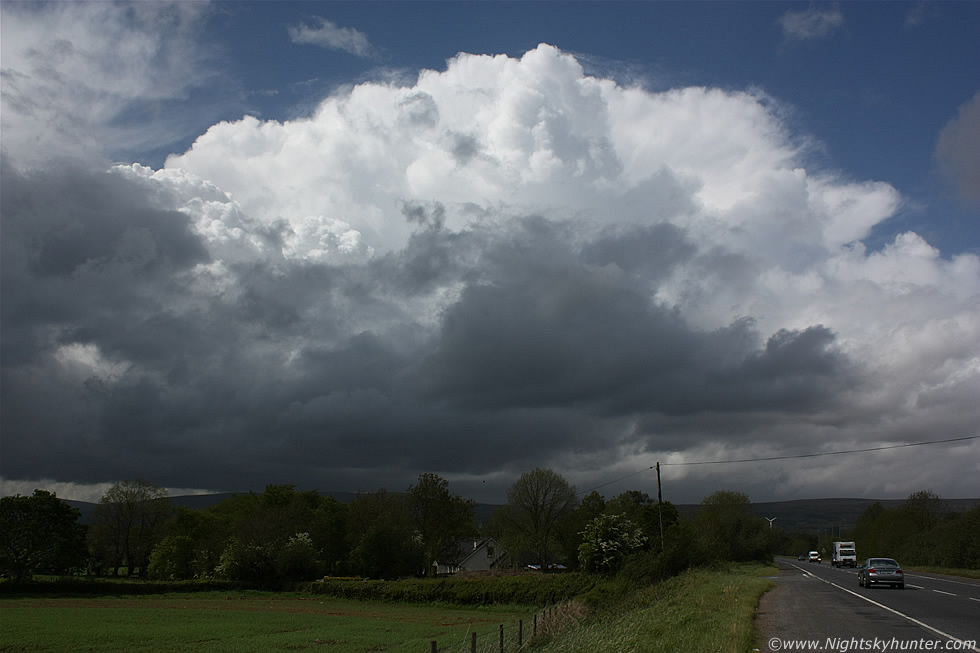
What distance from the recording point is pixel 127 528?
384 ft

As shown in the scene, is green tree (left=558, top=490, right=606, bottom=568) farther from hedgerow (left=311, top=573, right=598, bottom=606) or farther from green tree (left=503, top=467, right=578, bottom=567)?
hedgerow (left=311, top=573, right=598, bottom=606)

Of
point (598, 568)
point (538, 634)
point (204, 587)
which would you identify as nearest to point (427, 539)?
point (204, 587)

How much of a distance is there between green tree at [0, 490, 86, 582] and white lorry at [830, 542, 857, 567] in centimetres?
9183

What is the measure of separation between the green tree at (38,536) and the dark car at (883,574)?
7918 centimetres

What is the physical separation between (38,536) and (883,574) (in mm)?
84538

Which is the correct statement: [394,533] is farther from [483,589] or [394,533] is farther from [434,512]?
[483,589]

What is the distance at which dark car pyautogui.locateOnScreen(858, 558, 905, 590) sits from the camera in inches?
1507

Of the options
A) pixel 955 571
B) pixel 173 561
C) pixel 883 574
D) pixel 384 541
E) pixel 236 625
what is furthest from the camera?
pixel 173 561

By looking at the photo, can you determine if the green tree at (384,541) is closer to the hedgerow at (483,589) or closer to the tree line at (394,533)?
the tree line at (394,533)

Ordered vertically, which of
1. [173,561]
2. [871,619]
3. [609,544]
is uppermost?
[871,619]

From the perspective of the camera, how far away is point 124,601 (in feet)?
220

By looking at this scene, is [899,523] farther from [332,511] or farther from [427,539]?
[332,511]

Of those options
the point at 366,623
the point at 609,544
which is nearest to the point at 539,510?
the point at 609,544

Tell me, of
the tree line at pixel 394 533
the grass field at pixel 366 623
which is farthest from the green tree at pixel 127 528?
the grass field at pixel 366 623
